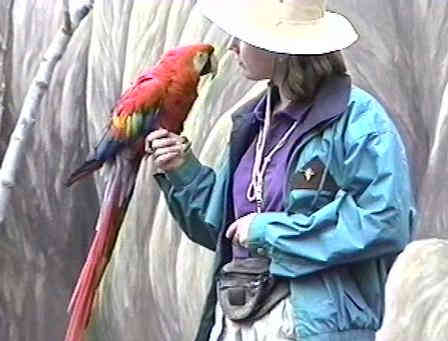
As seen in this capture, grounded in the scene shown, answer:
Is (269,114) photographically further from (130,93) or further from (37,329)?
(37,329)

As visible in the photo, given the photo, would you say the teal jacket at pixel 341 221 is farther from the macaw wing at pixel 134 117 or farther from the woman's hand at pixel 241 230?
the macaw wing at pixel 134 117

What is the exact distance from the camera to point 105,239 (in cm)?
288

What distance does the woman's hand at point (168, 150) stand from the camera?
2.66 m

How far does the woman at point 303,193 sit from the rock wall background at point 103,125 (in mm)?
621

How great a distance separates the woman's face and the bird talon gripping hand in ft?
1.00

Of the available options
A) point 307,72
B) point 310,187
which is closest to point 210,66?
point 307,72

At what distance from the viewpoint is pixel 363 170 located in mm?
2375

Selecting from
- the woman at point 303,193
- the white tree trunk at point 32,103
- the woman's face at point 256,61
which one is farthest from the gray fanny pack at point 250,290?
the white tree trunk at point 32,103

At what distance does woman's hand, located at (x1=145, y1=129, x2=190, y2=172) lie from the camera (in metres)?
2.66

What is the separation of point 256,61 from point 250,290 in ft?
1.52

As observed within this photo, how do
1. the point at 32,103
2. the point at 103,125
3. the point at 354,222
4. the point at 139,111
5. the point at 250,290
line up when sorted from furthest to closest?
the point at 32,103
the point at 103,125
the point at 139,111
the point at 250,290
the point at 354,222

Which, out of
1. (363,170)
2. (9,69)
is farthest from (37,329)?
(363,170)

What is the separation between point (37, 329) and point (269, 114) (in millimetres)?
1725

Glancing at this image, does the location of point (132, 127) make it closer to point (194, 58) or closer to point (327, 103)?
point (194, 58)
